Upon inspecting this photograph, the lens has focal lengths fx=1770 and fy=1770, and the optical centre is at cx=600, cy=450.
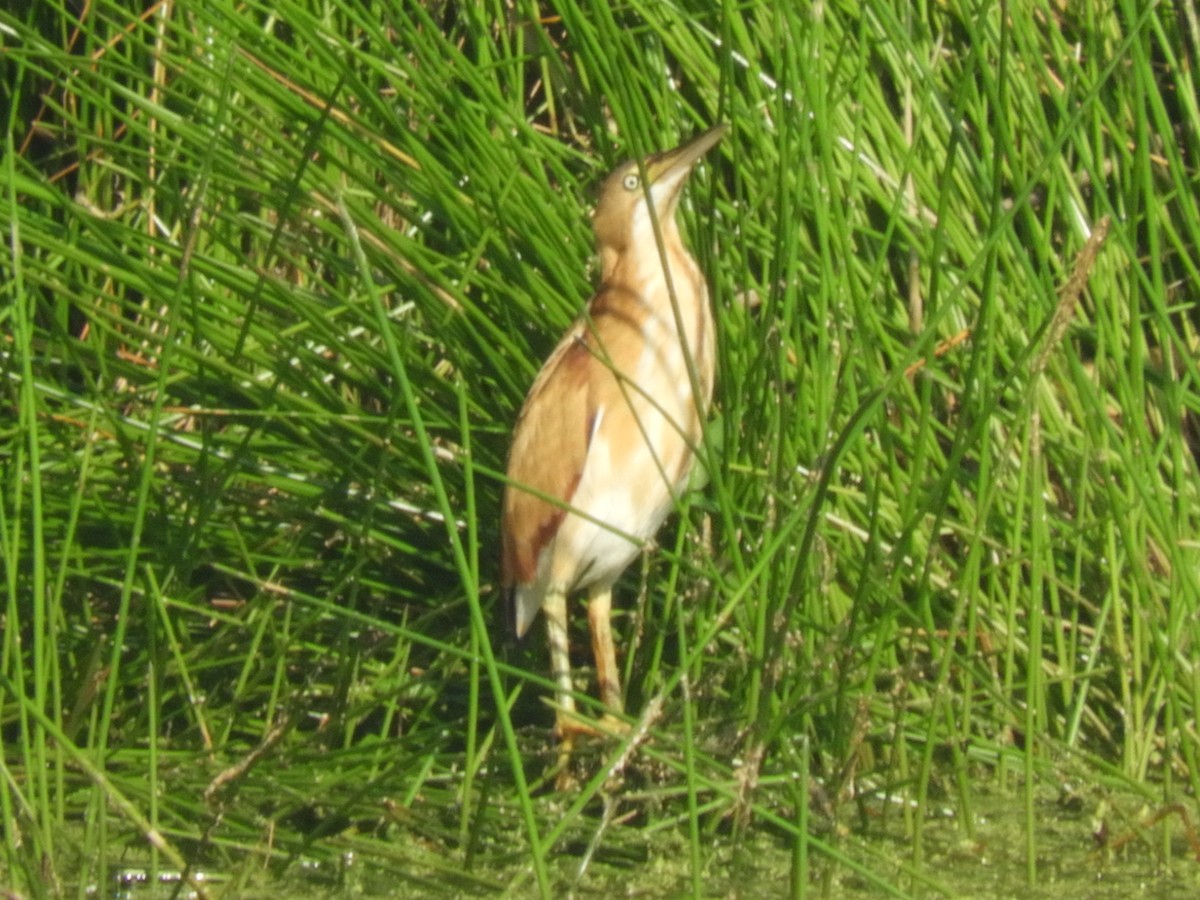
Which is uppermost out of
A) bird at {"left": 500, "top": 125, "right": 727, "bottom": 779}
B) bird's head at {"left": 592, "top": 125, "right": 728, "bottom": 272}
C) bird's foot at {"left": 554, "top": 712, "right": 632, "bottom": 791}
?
bird's head at {"left": 592, "top": 125, "right": 728, "bottom": 272}

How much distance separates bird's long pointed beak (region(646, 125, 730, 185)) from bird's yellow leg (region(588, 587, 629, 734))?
58cm

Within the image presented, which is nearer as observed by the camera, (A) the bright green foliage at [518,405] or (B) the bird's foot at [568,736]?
(A) the bright green foliage at [518,405]

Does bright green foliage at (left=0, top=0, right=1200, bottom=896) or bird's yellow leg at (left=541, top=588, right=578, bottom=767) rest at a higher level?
bright green foliage at (left=0, top=0, right=1200, bottom=896)

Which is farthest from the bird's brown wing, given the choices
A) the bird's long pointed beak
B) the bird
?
the bird's long pointed beak

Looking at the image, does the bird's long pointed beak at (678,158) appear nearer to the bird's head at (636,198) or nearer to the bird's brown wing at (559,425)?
the bird's head at (636,198)

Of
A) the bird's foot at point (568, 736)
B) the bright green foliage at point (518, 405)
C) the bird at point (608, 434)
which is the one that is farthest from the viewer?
the bird at point (608, 434)

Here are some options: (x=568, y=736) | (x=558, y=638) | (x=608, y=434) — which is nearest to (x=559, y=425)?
(x=608, y=434)

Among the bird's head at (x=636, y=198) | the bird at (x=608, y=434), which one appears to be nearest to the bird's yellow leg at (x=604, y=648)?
the bird at (x=608, y=434)

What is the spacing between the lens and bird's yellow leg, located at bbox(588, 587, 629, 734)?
2391 millimetres

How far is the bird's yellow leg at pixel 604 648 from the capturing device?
2.39 m

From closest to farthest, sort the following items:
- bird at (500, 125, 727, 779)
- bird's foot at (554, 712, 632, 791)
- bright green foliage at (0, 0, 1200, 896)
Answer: bright green foliage at (0, 0, 1200, 896) < bird's foot at (554, 712, 632, 791) < bird at (500, 125, 727, 779)

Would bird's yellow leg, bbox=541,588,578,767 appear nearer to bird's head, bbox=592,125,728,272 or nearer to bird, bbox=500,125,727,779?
bird, bbox=500,125,727,779

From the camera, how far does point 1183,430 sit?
8.61 feet

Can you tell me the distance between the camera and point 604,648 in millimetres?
2445
